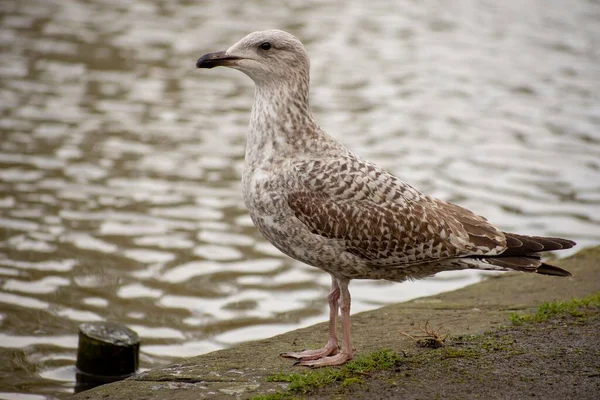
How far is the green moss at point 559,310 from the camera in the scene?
6332mm

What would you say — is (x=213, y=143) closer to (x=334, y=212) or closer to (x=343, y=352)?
(x=334, y=212)

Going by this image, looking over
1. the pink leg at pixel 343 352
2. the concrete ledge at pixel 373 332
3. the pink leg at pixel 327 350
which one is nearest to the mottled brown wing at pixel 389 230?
the pink leg at pixel 343 352

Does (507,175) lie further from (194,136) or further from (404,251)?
(404,251)

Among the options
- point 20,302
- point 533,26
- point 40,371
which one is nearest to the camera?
point 40,371

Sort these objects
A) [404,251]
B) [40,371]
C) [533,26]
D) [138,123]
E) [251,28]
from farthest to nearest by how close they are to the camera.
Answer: [533,26], [251,28], [138,123], [40,371], [404,251]

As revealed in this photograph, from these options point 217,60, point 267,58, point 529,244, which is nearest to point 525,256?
point 529,244

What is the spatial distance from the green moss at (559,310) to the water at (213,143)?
8.51 ft

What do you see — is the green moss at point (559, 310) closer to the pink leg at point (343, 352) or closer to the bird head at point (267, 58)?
the pink leg at point (343, 352)

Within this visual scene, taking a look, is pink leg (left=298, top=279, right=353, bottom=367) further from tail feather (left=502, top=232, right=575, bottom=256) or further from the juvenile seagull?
tail feather (left=502, top=232, right=575, bottom=256)

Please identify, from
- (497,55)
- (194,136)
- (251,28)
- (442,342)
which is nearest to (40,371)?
(442,342)

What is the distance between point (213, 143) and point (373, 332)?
6558mm

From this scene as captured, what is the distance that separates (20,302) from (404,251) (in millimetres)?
4172

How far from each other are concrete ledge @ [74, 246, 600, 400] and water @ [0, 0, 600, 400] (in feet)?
4.99

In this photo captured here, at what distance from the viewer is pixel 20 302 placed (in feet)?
26.8
